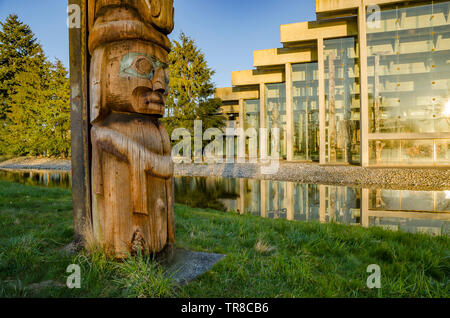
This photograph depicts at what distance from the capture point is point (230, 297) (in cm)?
233

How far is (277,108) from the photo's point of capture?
24438mm

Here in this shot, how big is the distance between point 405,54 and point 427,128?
17.5 ft

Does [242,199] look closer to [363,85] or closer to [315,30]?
[363,85]

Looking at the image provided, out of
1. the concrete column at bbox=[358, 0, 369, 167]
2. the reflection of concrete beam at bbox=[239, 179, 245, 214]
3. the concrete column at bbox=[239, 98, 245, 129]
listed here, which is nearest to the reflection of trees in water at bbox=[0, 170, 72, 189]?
the reflection of concrete beam at bbox=[239, 179, 245, 214]

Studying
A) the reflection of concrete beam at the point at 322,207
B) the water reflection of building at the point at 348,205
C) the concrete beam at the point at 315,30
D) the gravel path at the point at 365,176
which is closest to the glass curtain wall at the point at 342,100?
the concrete beam at the point at 315,30

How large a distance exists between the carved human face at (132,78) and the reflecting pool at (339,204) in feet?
14.1

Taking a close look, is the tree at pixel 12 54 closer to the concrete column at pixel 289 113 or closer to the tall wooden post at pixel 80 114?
the concrete column at pixel 289 113

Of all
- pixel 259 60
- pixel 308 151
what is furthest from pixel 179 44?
pixel 308 151

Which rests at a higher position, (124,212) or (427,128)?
(427,128)

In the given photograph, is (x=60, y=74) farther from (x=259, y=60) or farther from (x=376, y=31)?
(x=376, y=31)

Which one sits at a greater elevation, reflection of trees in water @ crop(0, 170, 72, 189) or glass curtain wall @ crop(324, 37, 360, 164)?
glass curtain wall @ crop(324, 37, 360, 164)

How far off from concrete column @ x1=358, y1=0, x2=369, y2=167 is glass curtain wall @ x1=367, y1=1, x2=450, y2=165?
70cm

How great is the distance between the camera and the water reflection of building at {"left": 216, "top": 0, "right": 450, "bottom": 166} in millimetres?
16703

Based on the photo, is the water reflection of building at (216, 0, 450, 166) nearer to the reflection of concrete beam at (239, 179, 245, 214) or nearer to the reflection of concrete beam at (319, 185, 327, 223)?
the reflection of concrete beam at (319, 185, 327, 223)
